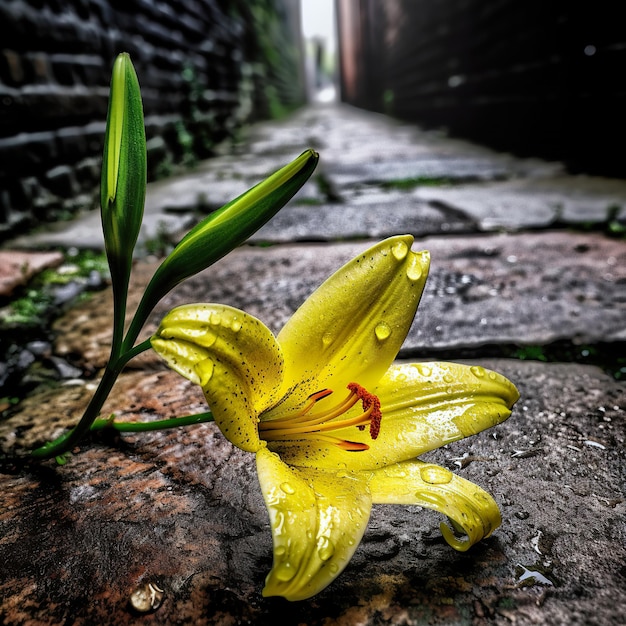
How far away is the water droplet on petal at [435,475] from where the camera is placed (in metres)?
0.67

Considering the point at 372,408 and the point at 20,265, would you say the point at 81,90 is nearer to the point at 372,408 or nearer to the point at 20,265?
the point at 20,265

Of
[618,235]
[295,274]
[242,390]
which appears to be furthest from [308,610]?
[618,235]

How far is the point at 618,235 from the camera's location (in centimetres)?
216

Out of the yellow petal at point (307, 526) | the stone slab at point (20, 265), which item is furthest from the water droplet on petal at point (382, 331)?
the stone slab at point (20, 265)

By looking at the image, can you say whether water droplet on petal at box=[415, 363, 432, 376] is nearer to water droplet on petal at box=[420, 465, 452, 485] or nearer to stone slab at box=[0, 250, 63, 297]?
water droplet on petal at box=[420, 465, 452, 485]

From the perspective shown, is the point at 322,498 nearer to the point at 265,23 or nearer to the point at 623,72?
the point at 623,72

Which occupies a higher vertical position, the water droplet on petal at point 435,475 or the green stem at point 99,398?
the green stem at point 99,398

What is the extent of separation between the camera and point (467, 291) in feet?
A: 5.41

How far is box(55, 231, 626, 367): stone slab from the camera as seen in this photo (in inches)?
53.3

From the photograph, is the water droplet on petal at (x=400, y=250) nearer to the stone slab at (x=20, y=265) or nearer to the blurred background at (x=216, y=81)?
the stone slab at (x=20, y=265)

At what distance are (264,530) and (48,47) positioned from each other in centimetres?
281

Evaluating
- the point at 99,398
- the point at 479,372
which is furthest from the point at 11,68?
the point at 479,372

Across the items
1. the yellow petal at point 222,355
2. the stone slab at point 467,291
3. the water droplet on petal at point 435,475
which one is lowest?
the stone slab at point 467,291

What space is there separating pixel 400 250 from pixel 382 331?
0.12 metres
